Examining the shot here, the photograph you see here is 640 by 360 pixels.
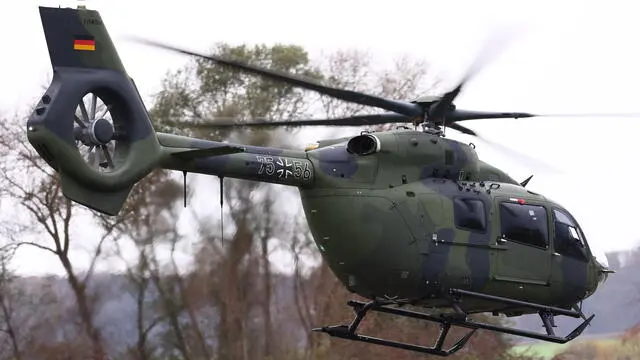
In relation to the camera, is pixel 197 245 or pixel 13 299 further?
pixel 13 299

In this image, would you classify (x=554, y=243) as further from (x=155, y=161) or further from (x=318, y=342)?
(x=318, y=342)

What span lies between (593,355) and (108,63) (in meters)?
19.4

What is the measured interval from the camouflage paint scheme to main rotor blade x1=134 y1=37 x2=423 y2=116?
1.07 ft

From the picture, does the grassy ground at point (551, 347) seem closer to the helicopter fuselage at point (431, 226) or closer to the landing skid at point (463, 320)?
the landing skid at point (463, 320)

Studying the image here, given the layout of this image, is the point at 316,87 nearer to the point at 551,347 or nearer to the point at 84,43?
the point at 84,43

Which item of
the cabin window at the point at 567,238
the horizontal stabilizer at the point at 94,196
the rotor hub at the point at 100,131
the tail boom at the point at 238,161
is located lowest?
the cabin window at the point at 567,238

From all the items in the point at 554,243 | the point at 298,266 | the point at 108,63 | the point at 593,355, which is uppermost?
the point at 108,63

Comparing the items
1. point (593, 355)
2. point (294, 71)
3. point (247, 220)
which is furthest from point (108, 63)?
point (593, 355)

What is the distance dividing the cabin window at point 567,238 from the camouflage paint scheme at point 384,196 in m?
0.11

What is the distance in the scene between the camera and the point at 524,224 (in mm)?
13578

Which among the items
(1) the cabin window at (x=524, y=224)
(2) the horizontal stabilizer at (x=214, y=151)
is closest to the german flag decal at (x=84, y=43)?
(2) the horizontal stabilizer at (x=214, y=151)

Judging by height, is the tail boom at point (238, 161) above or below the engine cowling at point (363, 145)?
below

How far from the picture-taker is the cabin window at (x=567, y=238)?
45.5ft

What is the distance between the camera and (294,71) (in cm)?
2581
